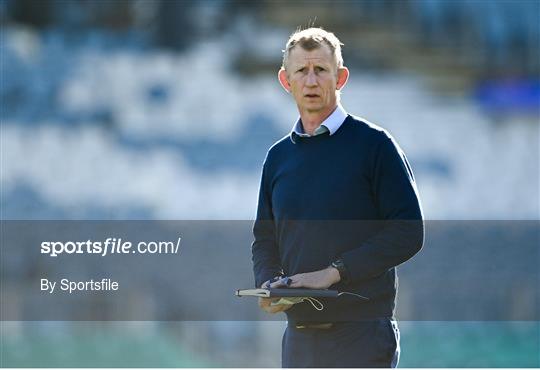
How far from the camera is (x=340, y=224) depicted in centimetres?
163

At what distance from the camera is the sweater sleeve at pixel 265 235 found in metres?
1.76

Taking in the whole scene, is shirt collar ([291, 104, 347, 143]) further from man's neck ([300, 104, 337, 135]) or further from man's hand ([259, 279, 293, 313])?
man's hand ([259, 279, 293, 313])

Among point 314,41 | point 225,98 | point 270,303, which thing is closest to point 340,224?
point 270,303

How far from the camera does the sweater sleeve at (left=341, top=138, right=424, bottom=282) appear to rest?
1.62 metres

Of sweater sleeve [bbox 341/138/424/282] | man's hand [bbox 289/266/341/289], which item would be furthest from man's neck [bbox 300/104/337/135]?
man's hand [bbox 289/266/341/289]

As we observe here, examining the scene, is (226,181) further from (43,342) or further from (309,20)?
(43,342)

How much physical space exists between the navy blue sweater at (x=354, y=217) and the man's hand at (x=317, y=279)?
28mm

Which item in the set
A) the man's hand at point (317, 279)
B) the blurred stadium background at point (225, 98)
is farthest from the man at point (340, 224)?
the blurred stadium background at point (225, 98)

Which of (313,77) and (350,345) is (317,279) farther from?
(313,77)

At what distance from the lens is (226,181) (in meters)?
4.43

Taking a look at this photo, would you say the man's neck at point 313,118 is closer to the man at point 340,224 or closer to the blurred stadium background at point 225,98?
the man at point 340,224

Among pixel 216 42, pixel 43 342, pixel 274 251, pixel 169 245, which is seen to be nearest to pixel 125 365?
pixel 43 342

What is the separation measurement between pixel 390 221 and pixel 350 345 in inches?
8.6

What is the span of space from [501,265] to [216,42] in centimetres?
165
